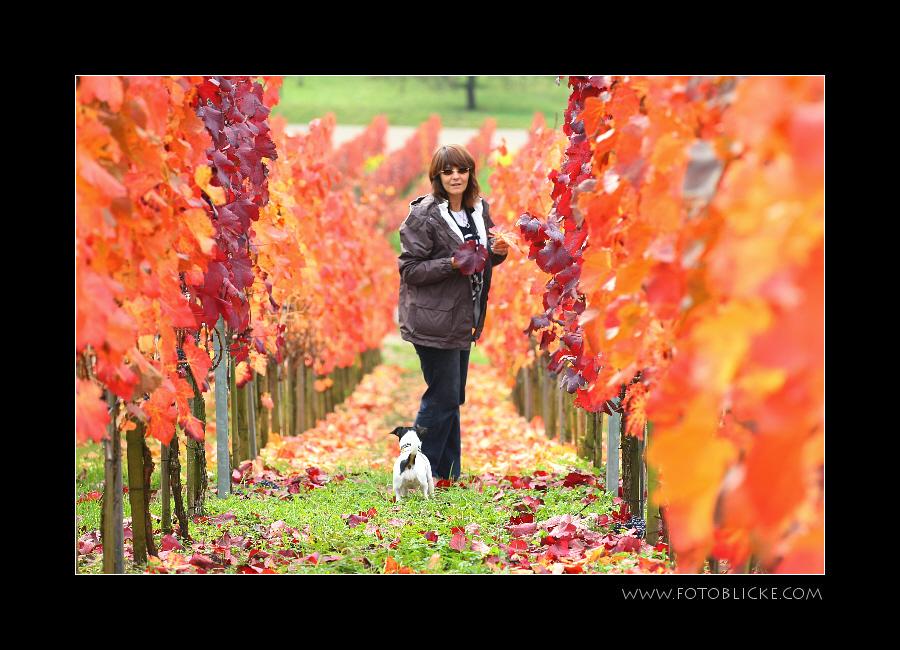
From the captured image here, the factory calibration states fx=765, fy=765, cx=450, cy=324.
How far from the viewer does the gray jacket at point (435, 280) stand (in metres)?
4.04

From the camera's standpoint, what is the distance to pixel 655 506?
2.68 metres

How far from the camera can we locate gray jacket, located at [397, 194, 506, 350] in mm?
4035

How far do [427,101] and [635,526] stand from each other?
31001 millimetres

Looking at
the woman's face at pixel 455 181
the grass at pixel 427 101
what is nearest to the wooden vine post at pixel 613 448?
the woman's face at pixel 455 181

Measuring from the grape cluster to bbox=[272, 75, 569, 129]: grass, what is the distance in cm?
2104

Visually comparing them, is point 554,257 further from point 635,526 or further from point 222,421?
point 222,421

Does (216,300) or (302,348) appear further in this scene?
(302,348)

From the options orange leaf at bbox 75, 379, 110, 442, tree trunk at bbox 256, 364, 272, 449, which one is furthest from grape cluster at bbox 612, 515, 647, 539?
tree trunk at bbox 256, 364, 272, 449

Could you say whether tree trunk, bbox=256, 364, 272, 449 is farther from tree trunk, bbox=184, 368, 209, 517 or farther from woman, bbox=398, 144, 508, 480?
tree trunk, bbox=184, 368, 209, 517

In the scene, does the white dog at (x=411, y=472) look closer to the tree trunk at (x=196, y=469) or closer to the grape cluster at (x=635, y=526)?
the tree trunk at (x=196, y=469)

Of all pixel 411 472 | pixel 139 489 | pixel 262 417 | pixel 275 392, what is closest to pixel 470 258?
pixel 411 472
